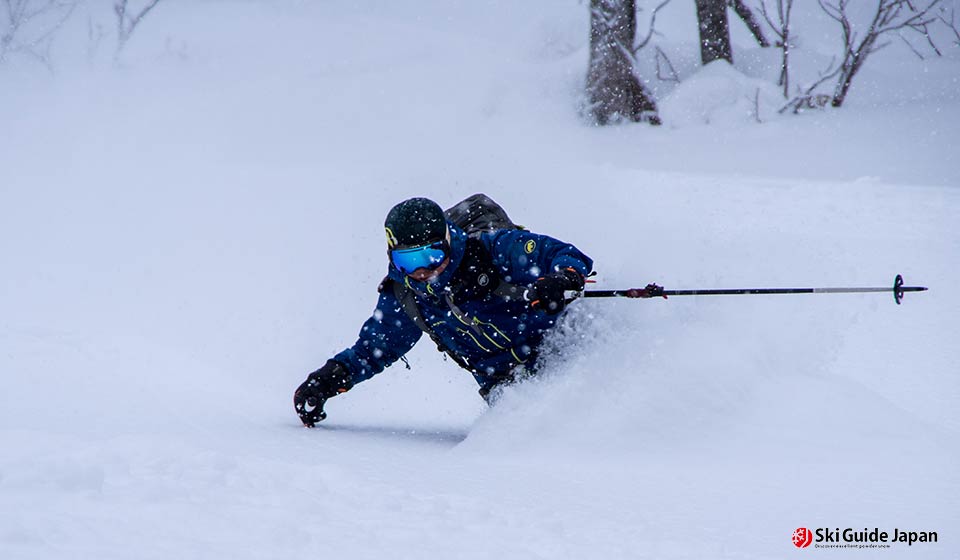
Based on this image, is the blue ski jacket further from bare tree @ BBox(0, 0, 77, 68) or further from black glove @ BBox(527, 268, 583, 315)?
bare tree @ BBox(0, 0, 77, 68)

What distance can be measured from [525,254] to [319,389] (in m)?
1.18

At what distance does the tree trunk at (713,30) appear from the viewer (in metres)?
11.8

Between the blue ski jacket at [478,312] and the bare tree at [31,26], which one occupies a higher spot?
the bare tree at [31,26]

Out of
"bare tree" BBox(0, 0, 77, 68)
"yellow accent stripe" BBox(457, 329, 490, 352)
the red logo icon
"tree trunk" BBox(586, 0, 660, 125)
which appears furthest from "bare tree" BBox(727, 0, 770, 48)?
the red logo icon

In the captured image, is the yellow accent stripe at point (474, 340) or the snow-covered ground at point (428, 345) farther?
the yellow accent stripe at point (474, 340)

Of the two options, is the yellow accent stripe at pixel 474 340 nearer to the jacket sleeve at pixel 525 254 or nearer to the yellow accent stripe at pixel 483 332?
the yellow accent stripe at pixel 483 332

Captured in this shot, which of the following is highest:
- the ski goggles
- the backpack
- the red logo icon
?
the backpack

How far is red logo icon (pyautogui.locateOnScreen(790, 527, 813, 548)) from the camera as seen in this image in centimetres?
218

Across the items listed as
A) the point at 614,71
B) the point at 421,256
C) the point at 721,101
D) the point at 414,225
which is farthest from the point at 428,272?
the point at 721,101

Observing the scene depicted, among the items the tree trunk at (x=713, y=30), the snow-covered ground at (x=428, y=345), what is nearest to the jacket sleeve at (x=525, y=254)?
the snow-covered ground at (x=428, y=345)

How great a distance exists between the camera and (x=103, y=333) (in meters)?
5.75

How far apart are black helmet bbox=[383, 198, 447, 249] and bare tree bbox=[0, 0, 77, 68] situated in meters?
13.2

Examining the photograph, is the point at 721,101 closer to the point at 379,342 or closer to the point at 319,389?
the point at 379,342

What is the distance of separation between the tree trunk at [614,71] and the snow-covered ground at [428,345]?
13.5 inches
